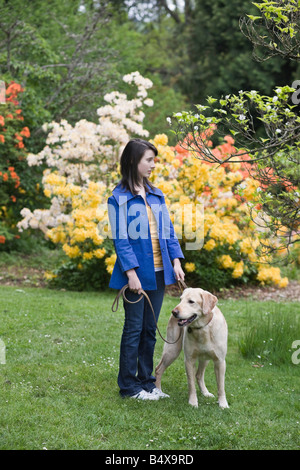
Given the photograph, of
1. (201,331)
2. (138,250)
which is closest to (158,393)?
(201,331)

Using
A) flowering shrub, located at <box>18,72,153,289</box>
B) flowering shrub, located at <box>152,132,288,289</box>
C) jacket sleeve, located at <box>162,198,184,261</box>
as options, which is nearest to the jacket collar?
jacket sleeve, located at <box>162,198,184,261</box>

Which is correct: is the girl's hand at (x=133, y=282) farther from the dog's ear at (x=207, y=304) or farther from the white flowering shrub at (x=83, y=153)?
the white flowering shrub at (x=83, y=153)

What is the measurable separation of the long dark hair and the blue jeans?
0.68 m

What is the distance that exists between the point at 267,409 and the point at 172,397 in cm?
70

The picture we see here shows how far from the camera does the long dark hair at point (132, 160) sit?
382 centimetres

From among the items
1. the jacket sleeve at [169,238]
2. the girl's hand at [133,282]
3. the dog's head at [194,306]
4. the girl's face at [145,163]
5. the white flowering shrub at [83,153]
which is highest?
the white flowering shrub at [83,153]

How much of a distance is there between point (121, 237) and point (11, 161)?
7.36 meters

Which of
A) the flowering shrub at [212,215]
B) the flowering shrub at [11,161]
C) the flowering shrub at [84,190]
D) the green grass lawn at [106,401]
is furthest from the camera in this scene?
the flowering shrub at [11,161]

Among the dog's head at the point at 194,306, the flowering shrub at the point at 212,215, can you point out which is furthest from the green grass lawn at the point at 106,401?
the flowering shrub at the point at 212,215

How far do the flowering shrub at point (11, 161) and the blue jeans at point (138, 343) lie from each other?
241 inches

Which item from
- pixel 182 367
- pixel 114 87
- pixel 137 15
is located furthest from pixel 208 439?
pixel 137 15

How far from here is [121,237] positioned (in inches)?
145

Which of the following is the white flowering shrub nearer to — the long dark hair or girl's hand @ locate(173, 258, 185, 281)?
the long dark hair

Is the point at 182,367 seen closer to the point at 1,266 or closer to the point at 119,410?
the point at 119,410
